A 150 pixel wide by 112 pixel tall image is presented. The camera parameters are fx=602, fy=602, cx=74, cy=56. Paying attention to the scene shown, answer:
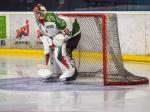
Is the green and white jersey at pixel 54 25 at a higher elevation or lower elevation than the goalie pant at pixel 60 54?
higher

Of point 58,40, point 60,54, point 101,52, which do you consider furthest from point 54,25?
point 101,52

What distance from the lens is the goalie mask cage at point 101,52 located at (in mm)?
9102

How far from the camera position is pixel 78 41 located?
9.70 metres

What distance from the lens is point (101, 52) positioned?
30.8 ft

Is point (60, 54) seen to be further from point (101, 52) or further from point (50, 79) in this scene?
point (101, 52)

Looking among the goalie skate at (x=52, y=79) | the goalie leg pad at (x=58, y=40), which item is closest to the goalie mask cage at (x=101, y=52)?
the goalie skate at (x=52, y=79)

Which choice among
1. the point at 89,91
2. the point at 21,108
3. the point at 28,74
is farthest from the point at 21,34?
the point at 21,108

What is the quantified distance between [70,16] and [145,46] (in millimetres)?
3980

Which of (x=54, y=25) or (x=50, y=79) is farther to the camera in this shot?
(x=50, y=79)

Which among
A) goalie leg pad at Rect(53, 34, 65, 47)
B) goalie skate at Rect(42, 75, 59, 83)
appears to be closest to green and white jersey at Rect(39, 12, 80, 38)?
goalie leg pad at Rect(53, 34, 65, 47)

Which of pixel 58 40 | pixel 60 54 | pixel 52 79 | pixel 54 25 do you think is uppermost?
pixel 54 25

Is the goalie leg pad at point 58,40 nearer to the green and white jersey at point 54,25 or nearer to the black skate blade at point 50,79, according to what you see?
the green and white jersey at point 54,25

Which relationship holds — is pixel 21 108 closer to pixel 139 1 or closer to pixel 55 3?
pixel 139 1

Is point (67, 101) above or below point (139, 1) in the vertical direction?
below
